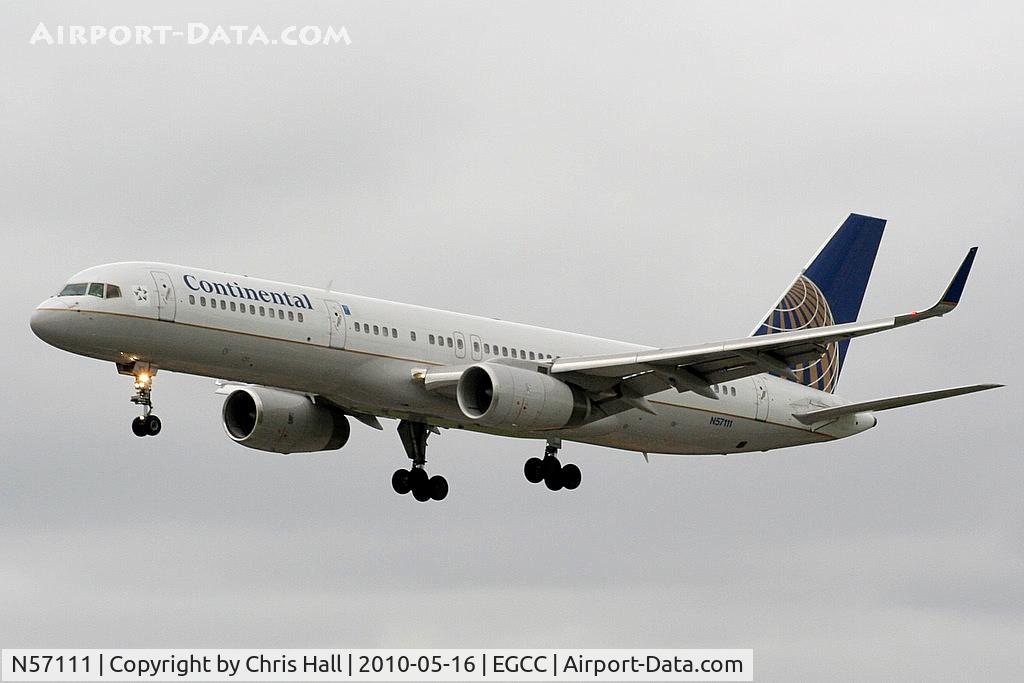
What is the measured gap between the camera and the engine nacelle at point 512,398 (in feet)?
151

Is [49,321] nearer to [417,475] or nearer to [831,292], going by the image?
[417,475]

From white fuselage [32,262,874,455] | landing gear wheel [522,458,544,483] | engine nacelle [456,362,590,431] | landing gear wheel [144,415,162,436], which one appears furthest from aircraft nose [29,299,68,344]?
landing gear wheel [522,458,544,483]

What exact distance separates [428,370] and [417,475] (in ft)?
20.8

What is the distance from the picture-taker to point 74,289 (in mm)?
44188

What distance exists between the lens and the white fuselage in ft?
143

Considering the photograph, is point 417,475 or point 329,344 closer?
point 329,344

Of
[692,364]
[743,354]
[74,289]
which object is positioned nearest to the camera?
[74,289]

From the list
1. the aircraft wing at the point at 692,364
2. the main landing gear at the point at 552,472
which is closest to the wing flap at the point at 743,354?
the aircraft wing at the point at 692,364

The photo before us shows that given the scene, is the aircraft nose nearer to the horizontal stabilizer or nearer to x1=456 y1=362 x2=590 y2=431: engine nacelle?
x1=456 y1=362 x2=590 y2=431: engine nacelle

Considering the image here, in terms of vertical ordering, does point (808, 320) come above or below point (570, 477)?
above

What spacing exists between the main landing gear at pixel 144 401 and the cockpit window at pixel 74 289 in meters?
2.09

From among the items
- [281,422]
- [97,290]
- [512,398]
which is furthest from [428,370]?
[97,290]

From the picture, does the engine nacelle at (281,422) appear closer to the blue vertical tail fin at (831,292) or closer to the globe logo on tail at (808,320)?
the blue vertical tail fin at (831,292)

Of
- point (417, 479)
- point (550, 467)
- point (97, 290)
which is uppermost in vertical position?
point (97, 290)
